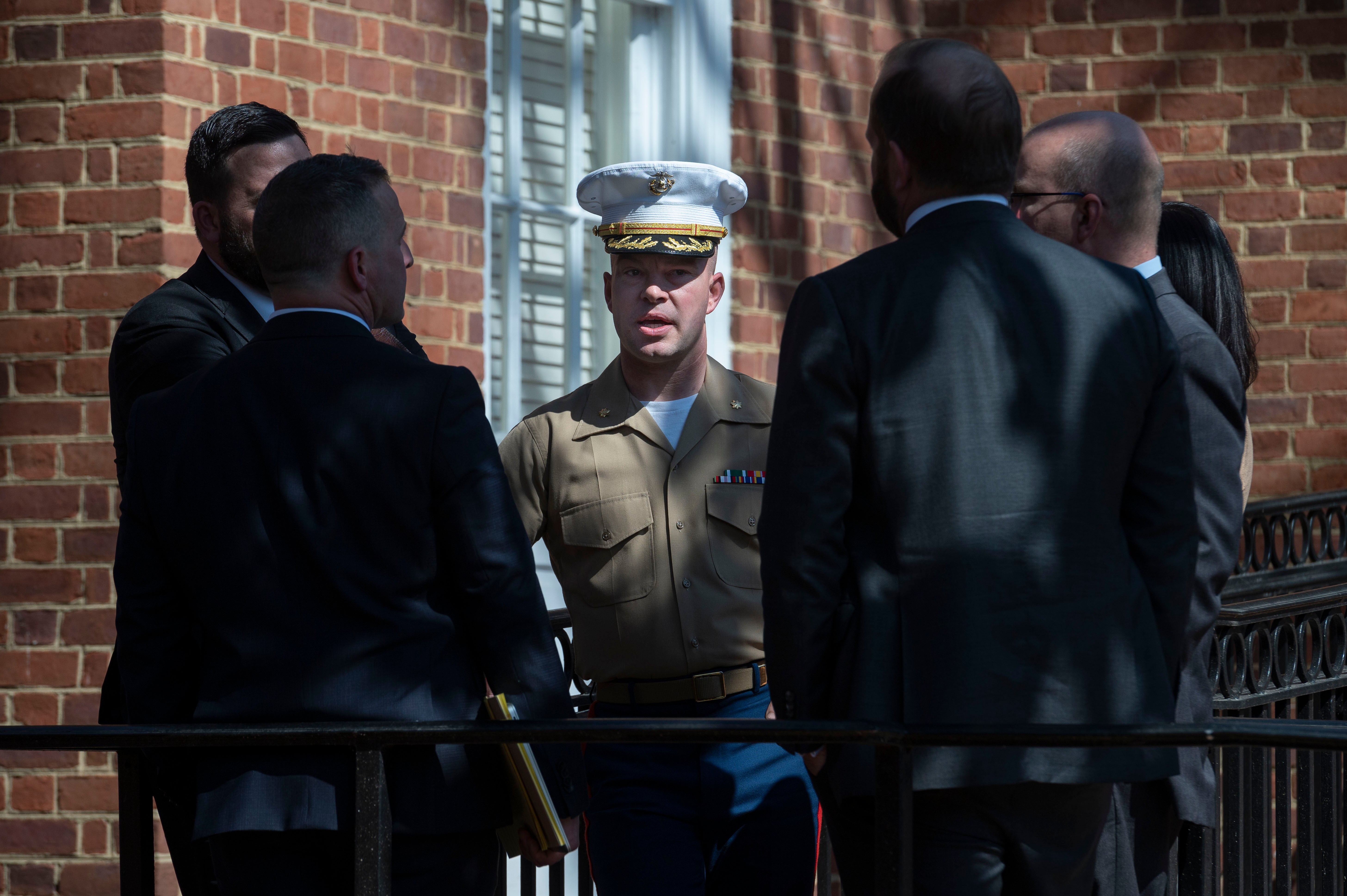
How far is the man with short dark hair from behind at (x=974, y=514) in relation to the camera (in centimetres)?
215

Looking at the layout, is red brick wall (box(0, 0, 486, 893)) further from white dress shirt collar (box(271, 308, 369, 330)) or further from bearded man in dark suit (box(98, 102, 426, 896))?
white dress shirt collar (box(271, 308, 369, 330))

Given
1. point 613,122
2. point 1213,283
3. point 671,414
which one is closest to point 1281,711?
point 1213,283

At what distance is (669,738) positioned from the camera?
2.10 meters

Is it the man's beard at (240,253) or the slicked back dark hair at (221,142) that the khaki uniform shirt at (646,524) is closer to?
the man's beard at (240,253)

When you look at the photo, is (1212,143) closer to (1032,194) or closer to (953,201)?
(1032,194)

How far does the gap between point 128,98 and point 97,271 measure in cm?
53

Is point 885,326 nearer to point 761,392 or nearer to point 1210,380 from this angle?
point 1210,380

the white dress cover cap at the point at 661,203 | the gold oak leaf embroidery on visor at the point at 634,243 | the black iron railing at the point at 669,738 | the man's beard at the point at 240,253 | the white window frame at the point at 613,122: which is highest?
the white window frame at the point at 613,122

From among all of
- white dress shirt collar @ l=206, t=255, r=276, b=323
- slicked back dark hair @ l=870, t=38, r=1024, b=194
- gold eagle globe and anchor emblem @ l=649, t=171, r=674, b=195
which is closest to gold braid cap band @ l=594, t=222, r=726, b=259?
gold eagle globe and anchor emblem @ l=649, t=171, r=674, b=195

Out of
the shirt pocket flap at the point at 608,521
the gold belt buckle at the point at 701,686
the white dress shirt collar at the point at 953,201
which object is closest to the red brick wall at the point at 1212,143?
the shirt pocket flap at the point at 608,521

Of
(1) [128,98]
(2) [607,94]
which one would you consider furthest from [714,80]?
(1) [128,98]

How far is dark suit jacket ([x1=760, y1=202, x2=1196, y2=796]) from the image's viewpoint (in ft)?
7.04

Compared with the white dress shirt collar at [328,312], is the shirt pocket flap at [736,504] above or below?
below

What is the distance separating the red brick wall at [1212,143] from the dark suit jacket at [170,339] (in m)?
3.58
